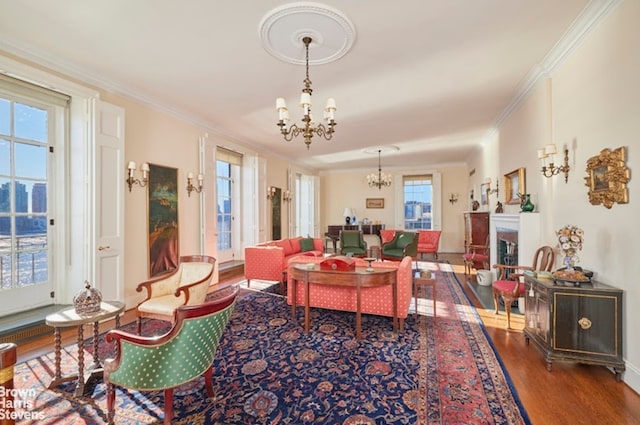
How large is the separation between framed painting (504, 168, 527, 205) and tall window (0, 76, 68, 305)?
21.0ft

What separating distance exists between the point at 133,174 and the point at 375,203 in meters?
8.26

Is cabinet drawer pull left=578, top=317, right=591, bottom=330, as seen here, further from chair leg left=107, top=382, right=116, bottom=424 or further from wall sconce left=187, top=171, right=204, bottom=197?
wall sconce left=187, top=171, right=204, bottom=197

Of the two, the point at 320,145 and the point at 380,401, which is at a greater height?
the point at 320,145

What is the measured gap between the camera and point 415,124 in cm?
562

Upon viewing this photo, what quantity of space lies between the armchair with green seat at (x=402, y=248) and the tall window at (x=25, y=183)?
616 cm

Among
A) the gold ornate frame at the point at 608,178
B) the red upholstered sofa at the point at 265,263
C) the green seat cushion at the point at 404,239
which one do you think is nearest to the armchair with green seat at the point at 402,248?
the green seat cushion at the point at 404,239

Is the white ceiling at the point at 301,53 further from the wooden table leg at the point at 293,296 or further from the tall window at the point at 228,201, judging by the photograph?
the wooden table leg at the point at 293,296

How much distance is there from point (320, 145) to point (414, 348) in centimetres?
557

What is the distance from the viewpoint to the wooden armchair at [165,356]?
1742 mm

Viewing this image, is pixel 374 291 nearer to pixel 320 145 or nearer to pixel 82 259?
pixel 82 259

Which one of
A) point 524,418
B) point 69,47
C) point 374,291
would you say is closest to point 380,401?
point 524,418

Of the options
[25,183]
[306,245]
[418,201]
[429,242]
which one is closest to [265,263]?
[306,245]

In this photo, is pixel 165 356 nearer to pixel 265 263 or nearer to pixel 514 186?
pixel 265 263

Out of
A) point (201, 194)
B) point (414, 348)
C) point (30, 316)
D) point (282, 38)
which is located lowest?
point (414, 348)
